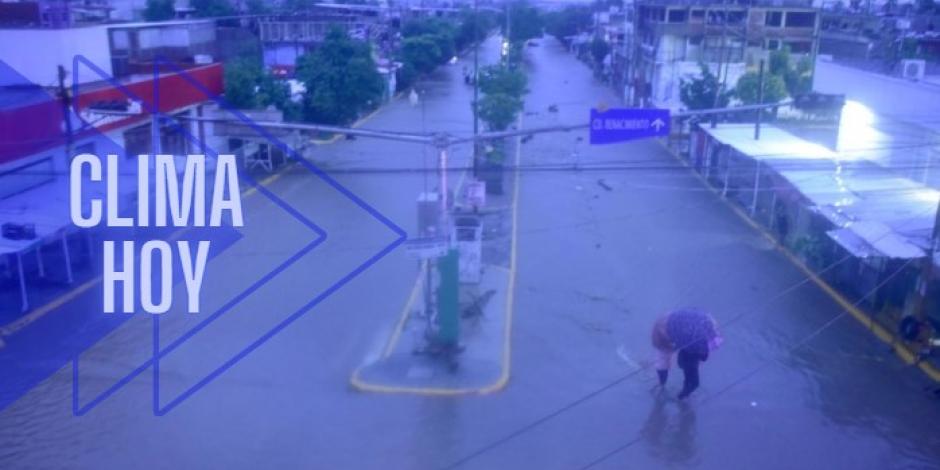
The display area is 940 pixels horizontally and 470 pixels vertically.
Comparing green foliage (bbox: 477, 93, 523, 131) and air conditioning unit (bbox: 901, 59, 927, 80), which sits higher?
air conditioning unit (bbox: 901, 59, 927, 80)

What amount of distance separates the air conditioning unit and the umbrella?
33.0ft

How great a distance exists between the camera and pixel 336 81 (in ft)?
46.0

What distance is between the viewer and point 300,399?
18.5 feet

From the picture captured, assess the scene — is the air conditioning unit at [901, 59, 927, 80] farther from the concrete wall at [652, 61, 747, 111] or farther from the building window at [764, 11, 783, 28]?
the building window at [764, 11, 783, 28]

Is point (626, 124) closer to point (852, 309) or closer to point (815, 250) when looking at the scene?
point (852, 309)

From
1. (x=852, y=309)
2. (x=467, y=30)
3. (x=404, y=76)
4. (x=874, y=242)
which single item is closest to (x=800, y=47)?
(x=404, y=76)

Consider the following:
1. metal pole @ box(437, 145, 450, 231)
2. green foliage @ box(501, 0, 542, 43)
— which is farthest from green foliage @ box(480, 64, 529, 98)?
green foliage @ box(501, 0, 542, 43)

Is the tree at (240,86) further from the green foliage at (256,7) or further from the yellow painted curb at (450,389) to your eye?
the green foliage at (256,7)

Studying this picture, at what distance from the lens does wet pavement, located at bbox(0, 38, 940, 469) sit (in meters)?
5.02

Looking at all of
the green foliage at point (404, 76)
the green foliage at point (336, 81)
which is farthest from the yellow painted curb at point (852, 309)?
the green foliage at point (404, 76)

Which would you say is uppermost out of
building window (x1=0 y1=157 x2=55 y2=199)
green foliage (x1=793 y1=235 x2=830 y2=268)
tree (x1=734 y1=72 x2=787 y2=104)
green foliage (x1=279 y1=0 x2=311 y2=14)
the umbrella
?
green foliage (x1=279 y1=0 x2=311 y2=14)

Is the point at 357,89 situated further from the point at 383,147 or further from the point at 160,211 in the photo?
the point at 160,211

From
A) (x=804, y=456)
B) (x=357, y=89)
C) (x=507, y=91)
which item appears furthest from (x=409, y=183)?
(x=804, y=456)

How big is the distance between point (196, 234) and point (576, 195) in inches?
214
